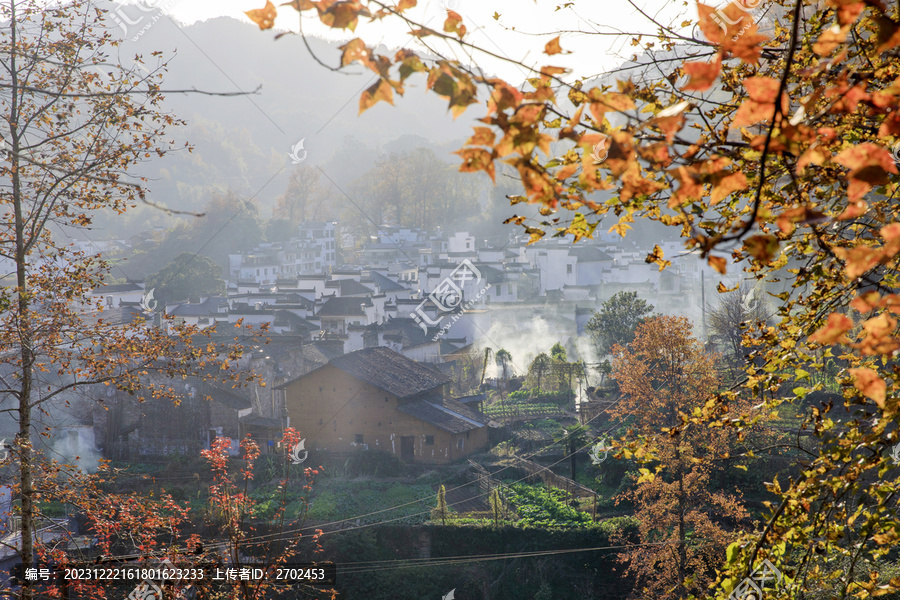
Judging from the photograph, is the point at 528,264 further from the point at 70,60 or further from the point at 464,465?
the point at 70,60

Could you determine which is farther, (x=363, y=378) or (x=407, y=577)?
(x=363, y=378)

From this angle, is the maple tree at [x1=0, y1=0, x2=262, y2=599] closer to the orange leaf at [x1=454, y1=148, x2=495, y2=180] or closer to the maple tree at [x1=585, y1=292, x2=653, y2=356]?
the orange leaf at [x1=454, y1=148, x2=495, y2=180]

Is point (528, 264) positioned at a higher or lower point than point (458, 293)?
higher

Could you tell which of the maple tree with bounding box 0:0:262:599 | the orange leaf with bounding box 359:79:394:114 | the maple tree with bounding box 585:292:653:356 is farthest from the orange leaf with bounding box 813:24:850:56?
the maple tree with bounding box 585:292:653:356

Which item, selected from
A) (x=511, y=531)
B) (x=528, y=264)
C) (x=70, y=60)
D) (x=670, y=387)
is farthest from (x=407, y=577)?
(x=528, y=264)

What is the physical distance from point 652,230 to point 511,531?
131 ft

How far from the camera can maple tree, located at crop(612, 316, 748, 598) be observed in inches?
365

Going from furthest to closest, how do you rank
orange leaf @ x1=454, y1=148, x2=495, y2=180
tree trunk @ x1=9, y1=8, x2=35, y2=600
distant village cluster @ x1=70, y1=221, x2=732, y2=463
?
distant village cluster @ x1=70, y1=221, x2=732, y2=463
tree trunk @ x1=9, y1=8, x2=35, y2=600
orange leaf @ x1=454, y1=148, x2=495, y2=180

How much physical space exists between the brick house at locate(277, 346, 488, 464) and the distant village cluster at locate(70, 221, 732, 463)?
38mm

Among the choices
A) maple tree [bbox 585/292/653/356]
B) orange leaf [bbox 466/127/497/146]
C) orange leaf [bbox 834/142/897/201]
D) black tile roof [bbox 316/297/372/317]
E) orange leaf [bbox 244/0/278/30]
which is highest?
black tile roof [bbox 316/297/372/317]

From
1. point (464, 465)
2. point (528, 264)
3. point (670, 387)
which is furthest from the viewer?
point (528, 264)

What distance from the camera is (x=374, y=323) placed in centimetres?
2539

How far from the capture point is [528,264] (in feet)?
117

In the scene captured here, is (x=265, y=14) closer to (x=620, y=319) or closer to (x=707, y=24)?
(x=707, y=24)
